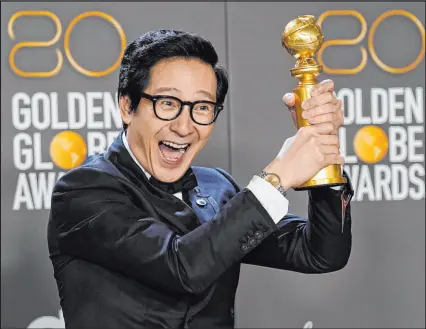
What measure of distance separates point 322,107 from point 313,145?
61mm

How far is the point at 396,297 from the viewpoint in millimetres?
2787

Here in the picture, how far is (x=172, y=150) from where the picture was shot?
1.48 m

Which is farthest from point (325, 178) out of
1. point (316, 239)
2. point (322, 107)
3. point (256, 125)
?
point (256, 125)

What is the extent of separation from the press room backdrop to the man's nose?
1261 mm

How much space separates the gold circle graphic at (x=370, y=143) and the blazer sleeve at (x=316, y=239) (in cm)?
115

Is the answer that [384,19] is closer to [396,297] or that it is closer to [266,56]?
[266,56]

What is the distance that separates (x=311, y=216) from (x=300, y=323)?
1293 mm

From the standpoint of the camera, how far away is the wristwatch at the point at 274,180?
127 centimetres

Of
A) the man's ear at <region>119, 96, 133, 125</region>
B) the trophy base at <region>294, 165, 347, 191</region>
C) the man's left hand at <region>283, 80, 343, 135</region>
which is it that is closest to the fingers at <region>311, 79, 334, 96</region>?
the man's left hand at <region>283, 80, 343, 135</region>

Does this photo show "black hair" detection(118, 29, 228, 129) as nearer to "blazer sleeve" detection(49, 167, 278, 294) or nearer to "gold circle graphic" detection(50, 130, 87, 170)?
"blazer sleeve" detection(49, 167, 278, 294)

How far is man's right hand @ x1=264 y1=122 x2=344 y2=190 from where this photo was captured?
4.16 feet

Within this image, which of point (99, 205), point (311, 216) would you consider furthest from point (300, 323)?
point (99, 205)

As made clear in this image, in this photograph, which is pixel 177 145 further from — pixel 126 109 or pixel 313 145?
pixel 313 145

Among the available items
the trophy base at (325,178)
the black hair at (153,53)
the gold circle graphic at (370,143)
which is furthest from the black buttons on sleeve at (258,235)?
the gold circle graphic at (370,143)
